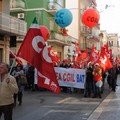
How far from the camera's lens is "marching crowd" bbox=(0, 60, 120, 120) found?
21.8ft

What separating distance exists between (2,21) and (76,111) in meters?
16.3

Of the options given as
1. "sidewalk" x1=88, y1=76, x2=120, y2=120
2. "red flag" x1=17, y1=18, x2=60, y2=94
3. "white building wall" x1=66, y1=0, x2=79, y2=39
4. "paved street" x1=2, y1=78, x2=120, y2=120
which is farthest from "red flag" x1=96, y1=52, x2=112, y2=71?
"white building wall" x1=66, y1=0, x2=79, y2=39

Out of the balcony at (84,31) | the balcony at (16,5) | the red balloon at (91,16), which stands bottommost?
the red balloon at (91,16)

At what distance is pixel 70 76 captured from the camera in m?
17.5

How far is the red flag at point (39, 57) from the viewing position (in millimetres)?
8109

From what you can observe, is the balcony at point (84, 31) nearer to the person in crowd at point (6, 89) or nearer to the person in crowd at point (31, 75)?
the person in crowd at point (31, 75)

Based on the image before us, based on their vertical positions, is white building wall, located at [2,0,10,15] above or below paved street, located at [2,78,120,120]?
above

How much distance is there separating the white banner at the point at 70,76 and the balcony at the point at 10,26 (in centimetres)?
984

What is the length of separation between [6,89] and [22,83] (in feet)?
17.8

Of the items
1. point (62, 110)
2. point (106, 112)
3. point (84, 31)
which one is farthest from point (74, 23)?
point (106, 112)

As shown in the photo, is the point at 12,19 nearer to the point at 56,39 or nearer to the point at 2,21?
the point at 2,21

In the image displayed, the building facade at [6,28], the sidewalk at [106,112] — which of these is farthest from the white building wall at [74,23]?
the sidewalk at [106,112]

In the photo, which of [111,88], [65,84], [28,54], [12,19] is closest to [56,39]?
[12,19]

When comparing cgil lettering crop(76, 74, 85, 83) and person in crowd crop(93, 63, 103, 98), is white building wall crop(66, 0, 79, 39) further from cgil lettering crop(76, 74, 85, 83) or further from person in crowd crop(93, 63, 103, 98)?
person in crowd crop(93, 63, 103, 98)
